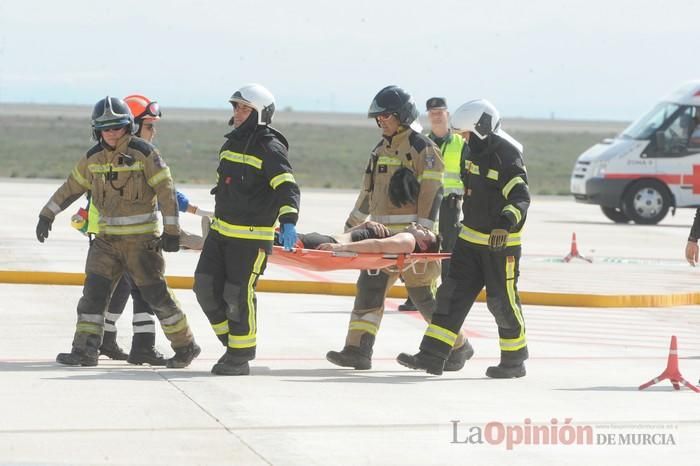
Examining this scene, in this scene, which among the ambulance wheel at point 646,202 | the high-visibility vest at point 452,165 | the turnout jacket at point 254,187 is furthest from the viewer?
the ambulance wheel at point 646,202

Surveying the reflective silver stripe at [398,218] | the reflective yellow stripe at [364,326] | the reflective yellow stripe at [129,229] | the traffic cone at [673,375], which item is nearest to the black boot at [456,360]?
the reflective yellow stripe at [364,326]

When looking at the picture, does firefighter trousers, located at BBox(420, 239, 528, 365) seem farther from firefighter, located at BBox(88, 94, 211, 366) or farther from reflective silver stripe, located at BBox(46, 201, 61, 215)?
reflective silver stripe, located at BBox(46, 201, 61, 215)

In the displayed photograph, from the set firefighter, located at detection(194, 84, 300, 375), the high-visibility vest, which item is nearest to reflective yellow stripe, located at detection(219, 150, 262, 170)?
firefighter, located at detection(194, 84, 300, 375)

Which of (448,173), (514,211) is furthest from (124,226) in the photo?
(448,173)

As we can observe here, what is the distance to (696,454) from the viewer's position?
8031 millimetres

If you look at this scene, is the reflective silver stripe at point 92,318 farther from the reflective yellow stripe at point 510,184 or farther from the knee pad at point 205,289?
the reflective yellow stripe at point 510,184

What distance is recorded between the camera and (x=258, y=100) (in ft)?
34.0

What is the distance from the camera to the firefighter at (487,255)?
10.6m

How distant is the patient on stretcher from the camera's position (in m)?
10.5

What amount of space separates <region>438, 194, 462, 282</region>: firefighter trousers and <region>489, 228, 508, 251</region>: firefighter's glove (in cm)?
335

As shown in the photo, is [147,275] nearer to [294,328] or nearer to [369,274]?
[369,274]

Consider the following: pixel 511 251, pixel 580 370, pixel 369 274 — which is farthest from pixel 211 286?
pixel 580 370

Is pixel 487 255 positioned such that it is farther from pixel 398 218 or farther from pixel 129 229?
pixel 129 229

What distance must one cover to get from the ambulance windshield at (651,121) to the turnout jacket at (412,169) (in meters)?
19.0
